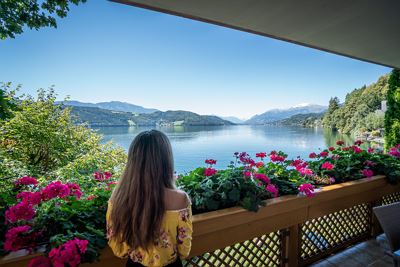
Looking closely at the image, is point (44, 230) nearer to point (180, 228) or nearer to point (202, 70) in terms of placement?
point (180, 228)

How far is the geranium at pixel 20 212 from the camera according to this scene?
3.42ft

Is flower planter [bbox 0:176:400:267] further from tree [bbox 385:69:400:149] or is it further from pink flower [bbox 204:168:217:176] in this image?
tree [bbox 385:69:400:149]

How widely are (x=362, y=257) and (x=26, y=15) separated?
5300mm

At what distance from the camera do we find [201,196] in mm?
1615

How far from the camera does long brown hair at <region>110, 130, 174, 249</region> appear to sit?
96cm

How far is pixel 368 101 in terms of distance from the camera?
29438mm

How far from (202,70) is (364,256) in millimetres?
15601

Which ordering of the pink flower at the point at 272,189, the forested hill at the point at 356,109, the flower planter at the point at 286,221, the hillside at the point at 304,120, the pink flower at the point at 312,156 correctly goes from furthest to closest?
1. the hillside at the point at 304,120
2. the forested hill at the point at 356,109
3. the pink flower at the point at 312,156
4. the pink flower at the point at 272,189
5. the flower planter at the point at 286,221

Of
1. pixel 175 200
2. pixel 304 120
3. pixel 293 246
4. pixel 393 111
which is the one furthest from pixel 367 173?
pixel 304 120

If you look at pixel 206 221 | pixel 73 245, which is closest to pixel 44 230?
pixel 73 245

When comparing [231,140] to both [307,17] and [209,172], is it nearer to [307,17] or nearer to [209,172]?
[307,17]

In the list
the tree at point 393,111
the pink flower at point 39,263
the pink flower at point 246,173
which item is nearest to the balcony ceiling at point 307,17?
the pink flower at point 246,173

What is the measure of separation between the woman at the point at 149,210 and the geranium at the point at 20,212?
0.41 m

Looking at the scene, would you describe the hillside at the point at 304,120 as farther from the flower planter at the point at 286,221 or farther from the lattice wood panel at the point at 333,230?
the flower planter at the point at 286,221
